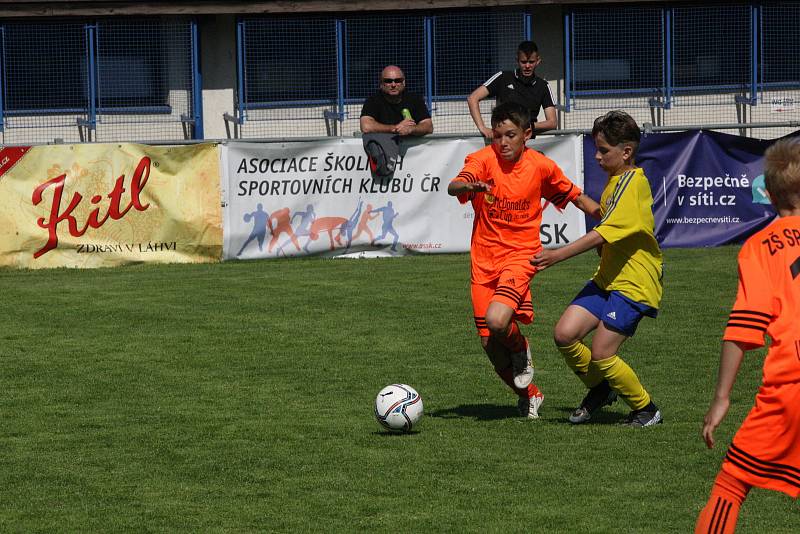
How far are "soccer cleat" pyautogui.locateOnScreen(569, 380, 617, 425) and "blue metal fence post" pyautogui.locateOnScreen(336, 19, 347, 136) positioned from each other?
638 inches

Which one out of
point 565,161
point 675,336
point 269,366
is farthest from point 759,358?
point 565,161

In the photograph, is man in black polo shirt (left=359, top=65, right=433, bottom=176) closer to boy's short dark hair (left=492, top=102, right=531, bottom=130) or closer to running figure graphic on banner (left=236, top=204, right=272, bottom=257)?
running figure graphic on banner (left=236, top=204, right=272, bottom=257)

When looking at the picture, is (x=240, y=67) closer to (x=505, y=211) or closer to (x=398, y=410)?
(x=505, y=211)

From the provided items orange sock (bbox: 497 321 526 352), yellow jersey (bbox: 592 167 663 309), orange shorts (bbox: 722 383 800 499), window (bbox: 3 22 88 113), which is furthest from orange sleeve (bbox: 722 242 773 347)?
window (bbox: 3 22 88 113)

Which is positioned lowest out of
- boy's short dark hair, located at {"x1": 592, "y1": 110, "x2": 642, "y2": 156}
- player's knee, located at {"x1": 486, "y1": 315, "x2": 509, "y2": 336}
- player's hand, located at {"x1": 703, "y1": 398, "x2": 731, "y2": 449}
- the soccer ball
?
the soccer ball

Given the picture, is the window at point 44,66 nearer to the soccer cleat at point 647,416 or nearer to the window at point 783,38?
the window at point 783,38

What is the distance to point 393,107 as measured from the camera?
1569 centimetres

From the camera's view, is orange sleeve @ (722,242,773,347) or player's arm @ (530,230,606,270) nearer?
orange sleeve @ (722,242,773,347)

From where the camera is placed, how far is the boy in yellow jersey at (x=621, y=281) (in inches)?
288

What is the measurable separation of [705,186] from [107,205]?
7.30 meters

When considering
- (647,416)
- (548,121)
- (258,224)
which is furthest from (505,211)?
(258,224)

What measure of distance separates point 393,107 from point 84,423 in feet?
27.9

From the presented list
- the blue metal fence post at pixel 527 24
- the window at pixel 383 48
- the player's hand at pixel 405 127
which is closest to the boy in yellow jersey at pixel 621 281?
the player's hand at pixel 405 127

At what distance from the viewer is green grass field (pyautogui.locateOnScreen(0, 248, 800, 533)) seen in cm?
591
